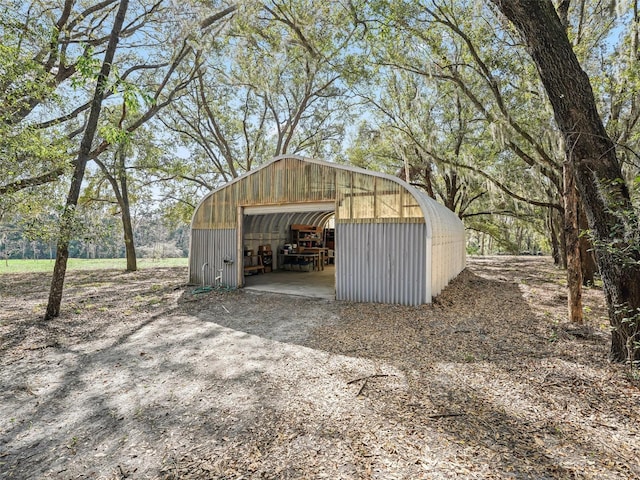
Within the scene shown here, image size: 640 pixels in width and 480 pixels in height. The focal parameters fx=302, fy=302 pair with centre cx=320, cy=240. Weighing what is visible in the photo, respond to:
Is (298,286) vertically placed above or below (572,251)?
below

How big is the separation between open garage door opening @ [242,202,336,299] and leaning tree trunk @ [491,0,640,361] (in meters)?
6.58

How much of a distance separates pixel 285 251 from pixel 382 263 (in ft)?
24.4

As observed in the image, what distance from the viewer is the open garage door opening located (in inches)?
408

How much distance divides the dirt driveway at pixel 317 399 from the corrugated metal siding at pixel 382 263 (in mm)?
842

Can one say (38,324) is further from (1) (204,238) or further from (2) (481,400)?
(2) (481,400)

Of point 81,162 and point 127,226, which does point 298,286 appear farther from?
point 127,226

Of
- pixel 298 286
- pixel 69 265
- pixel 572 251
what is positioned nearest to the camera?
pixel 572 251

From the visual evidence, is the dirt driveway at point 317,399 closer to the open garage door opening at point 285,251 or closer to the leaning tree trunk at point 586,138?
the leaning tree trunk at point 586,138

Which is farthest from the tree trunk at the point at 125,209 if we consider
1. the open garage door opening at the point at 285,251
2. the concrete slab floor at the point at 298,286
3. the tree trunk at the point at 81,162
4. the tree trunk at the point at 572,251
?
the tree trunk at the point at 572,251

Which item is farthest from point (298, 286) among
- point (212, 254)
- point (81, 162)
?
point (81, 162)

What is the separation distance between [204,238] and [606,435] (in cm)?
962

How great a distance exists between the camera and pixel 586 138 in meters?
3.40

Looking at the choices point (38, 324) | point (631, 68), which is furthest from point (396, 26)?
point (38, 324)

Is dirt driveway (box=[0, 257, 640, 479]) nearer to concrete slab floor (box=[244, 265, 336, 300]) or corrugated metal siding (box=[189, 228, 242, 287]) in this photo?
concrete slab floor (box=[244, 265, 336, 300])
